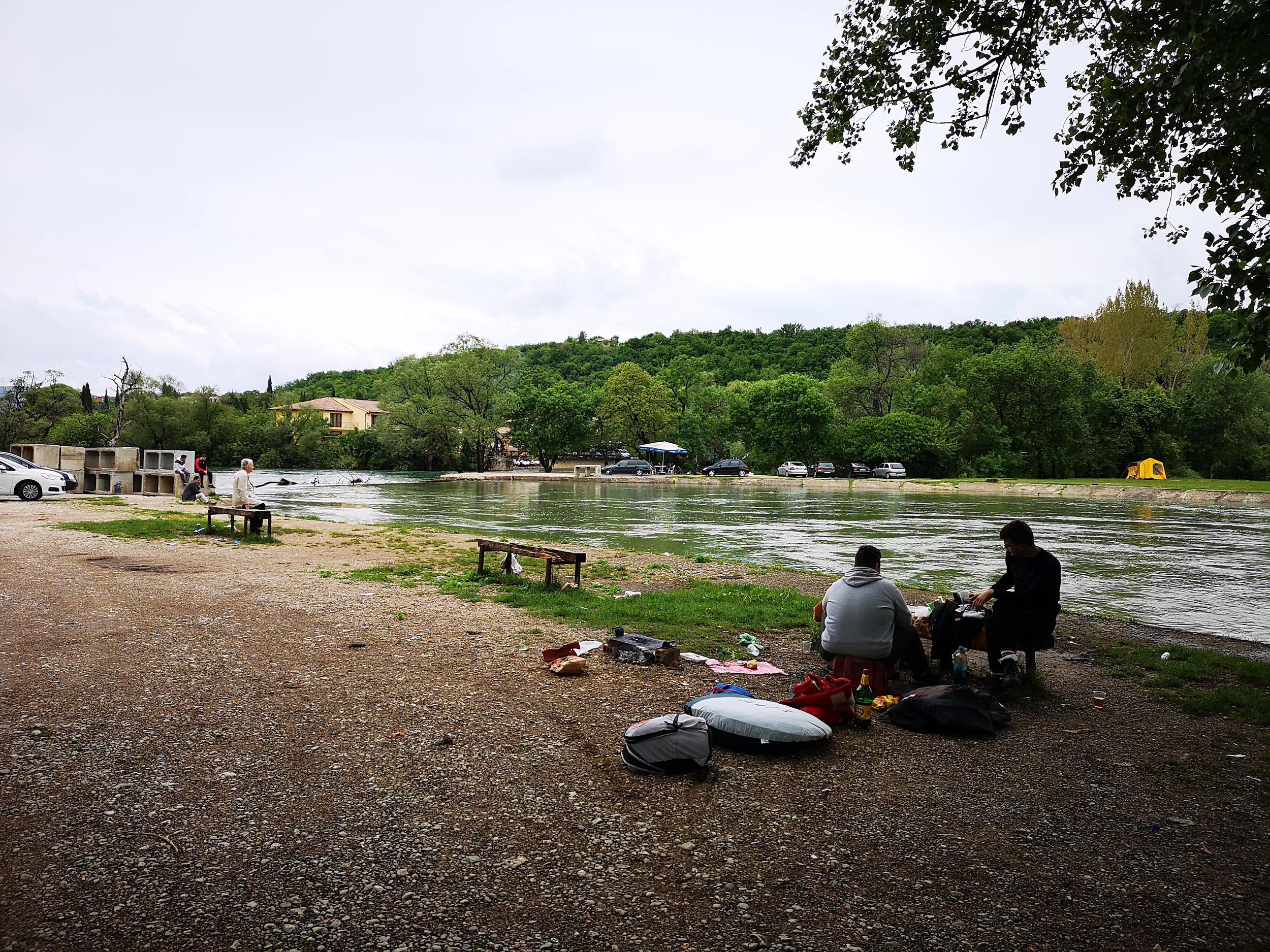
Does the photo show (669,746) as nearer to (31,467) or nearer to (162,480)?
(31,467)

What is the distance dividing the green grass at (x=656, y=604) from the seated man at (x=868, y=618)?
1.50 metres

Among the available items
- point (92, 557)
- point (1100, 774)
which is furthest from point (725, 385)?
point (1100, 774)

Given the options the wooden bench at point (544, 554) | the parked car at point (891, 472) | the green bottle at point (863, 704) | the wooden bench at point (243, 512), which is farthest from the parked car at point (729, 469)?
the green bottle at point (863, 704)

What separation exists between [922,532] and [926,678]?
17726 millimetres

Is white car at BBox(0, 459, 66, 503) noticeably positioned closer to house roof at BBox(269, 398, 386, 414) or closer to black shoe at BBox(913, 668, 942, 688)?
black shoe at BBox(913, 668, 942, 688)

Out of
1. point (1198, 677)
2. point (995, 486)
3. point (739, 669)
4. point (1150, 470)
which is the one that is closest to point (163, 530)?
point (739, 669)

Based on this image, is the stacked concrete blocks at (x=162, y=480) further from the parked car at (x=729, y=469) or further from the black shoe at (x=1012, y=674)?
the parked car at (x=729, y=469)

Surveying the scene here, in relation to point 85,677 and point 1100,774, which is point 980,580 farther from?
point 85,677

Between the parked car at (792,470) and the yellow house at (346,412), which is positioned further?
the yellow house at (346,412)

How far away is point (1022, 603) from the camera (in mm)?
→ 6703

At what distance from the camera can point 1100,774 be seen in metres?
4.96

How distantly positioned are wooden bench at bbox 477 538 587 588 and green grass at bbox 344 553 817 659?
0.69 ft

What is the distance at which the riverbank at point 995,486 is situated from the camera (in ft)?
136

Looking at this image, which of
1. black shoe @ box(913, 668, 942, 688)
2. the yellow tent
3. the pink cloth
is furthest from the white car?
the yellow tent
